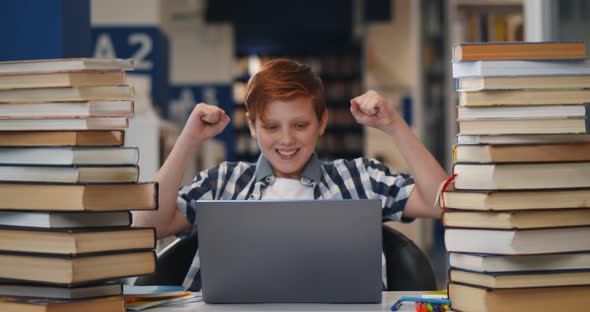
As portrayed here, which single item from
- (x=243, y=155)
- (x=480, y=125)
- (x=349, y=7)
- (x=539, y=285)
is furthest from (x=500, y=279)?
(x=243, y=155)

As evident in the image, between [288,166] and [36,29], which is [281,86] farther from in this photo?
[36,29]

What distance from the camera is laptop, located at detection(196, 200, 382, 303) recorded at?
1464 millimetres

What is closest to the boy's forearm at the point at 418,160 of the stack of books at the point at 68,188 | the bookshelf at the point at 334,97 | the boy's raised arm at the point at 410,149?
the boy's raised arm at the point at 410,149

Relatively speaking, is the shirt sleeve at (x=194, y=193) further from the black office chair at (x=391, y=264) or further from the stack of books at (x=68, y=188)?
the stack of books at (x=68, y=188)

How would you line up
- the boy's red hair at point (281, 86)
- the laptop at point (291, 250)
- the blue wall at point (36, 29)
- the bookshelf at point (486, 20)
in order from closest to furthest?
the laptop at point (291, 250) → the boy's red hair at point (281, 86) → the blue wall at point (36, 29) → the bookshelf at point (486, 20)

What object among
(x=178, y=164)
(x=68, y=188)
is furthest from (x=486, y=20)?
(x=68, y=188)

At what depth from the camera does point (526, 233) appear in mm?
1311

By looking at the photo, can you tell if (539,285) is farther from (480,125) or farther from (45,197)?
(45,197)

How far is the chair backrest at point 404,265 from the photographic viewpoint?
6.61 ft

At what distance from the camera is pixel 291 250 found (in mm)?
1482

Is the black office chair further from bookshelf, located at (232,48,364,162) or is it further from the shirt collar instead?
bookshelf, located at (232,48,364,162)

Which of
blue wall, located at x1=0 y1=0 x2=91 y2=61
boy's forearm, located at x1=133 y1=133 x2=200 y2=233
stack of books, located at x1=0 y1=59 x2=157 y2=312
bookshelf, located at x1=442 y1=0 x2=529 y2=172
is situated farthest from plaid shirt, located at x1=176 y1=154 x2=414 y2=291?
bookshelf, located at x1=442 y1=0 x2=529 y2=172

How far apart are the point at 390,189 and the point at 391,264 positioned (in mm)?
269

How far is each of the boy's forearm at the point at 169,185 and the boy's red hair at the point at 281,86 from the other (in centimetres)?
23
